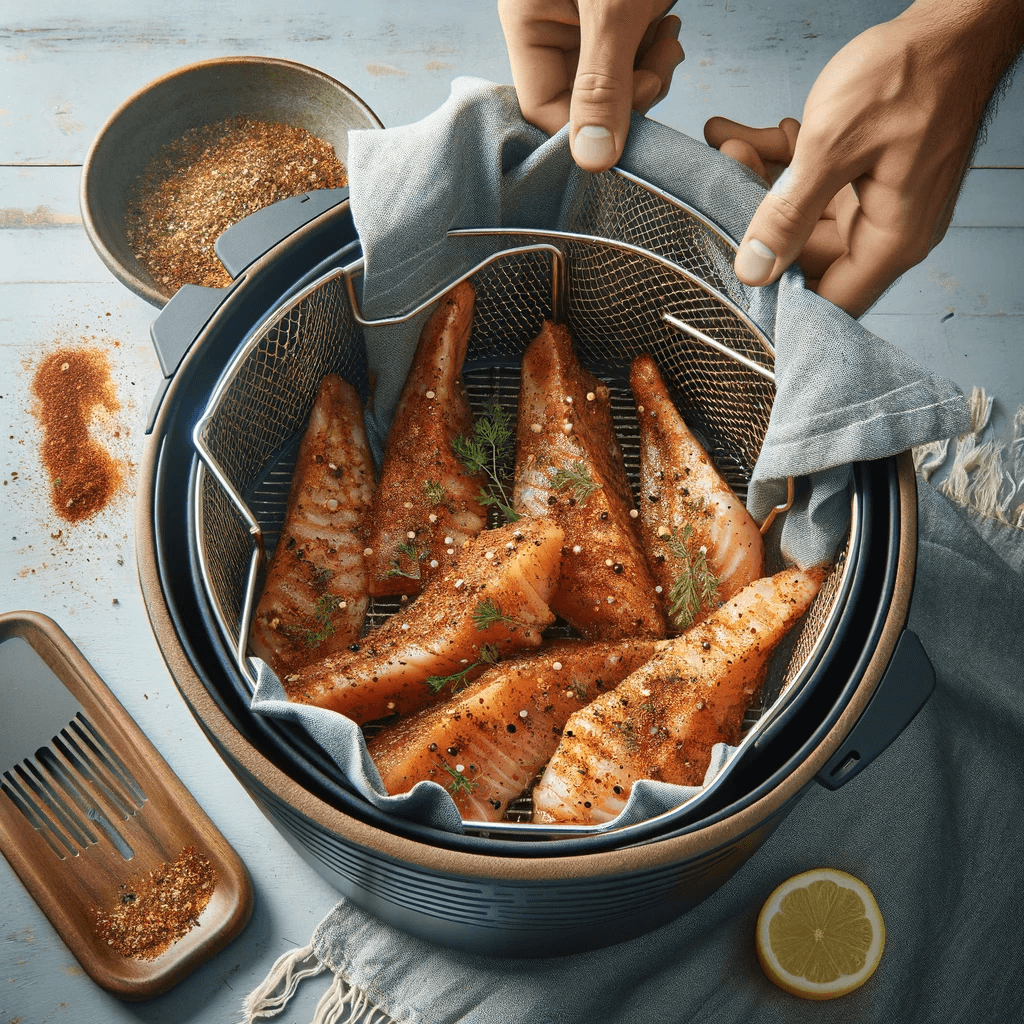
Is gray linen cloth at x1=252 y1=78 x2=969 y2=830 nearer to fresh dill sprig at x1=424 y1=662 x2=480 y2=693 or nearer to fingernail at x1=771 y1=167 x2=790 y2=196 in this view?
fingernail at x1=771 y1=167 x2=790 y2=196

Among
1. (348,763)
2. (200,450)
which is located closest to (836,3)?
(200,450)

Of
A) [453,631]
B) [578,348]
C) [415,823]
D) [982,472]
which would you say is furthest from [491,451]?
[982,472]

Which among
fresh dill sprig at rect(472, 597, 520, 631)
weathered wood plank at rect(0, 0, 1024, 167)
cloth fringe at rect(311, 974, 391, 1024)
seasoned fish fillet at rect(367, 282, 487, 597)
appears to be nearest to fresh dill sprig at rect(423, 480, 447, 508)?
seasoned fish fillet at rect(367, 282, 487, 597)

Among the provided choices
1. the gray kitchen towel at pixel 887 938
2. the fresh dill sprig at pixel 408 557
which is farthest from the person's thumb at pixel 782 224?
the gray kitchen towel at pixel 887 938

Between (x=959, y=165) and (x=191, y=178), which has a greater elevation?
(x=959, y=165)

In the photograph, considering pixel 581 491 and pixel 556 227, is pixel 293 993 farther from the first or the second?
pixel 556 227

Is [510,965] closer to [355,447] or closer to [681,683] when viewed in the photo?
[681,683]
